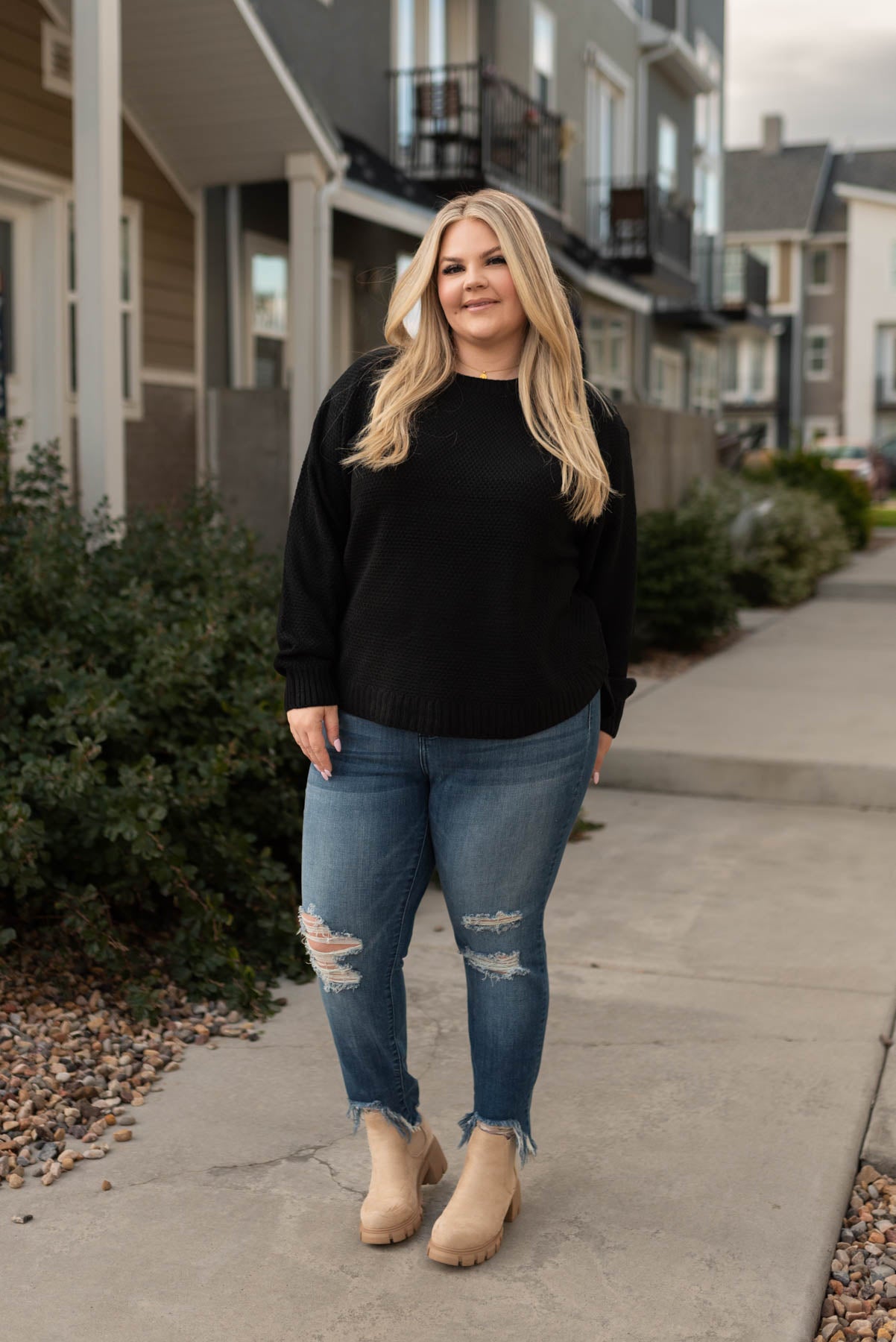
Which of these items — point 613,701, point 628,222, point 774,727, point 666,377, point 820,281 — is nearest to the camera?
point 613,701

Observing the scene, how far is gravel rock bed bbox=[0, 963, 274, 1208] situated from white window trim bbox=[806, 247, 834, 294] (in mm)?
47270

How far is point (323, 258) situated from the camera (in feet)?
27.3

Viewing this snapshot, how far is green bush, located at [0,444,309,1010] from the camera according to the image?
366 cm

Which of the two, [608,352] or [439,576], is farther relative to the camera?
[608,352]

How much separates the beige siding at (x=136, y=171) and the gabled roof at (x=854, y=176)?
139 feet

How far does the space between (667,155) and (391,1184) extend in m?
18.0

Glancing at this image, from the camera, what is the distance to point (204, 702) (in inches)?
162

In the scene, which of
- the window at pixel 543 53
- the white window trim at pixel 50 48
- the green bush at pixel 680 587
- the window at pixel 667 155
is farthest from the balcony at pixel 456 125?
the window at pixel 667 155

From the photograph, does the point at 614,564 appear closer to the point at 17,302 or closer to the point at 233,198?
the point at 17,302

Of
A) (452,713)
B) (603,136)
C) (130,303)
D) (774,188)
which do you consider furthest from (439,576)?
(774,188)

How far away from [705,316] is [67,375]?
44.3 feet

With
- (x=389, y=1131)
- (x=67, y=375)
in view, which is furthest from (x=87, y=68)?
(x=389, y=1131)

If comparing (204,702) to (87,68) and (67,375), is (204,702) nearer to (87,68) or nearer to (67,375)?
(87,68)

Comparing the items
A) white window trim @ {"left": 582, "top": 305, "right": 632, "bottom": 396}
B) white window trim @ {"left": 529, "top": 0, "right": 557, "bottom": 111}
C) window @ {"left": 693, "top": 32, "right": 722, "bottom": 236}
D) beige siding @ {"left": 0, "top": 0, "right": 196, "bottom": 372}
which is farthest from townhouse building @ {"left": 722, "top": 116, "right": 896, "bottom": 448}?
A: beige siding @ {"left": 0, "top": 0, "right": 196, "bottom": 372}
